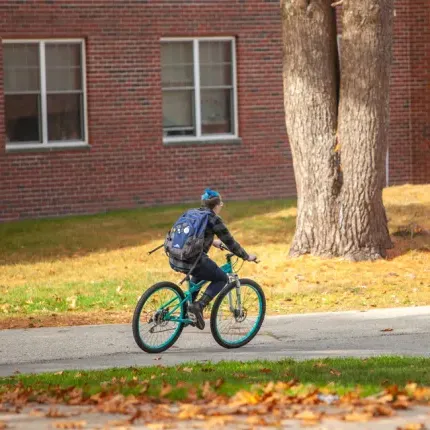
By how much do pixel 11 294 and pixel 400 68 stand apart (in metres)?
13.8

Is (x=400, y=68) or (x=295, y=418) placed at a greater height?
(x=400, y=68)

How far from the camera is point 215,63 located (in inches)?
1014

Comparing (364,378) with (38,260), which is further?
(38,260)

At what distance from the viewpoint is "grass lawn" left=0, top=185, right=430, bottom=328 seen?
49.8 ft

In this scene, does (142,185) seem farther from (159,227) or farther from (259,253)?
(259,253)

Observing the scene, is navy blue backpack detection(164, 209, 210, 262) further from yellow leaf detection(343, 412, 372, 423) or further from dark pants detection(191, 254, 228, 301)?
yellow leaf detection(343, 412, 372, 423)

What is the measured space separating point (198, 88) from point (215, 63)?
659 mm

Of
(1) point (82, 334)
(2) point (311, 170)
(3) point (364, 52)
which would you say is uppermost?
(3) point (364, 52)

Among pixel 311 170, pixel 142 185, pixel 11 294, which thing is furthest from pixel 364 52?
pixel 142 185

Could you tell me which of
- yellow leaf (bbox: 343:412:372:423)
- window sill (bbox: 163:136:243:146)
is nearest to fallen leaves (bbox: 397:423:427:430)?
yellow leaf (bbox: 343:412:372:423)

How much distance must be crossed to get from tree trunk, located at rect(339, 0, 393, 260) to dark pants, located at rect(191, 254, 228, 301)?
592 cm

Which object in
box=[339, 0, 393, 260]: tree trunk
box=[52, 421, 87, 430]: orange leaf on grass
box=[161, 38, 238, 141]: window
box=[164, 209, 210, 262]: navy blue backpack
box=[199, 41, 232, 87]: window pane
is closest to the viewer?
box=[52, 421, 87, 430]: orange leaf on grass

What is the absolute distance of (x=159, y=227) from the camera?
2158 centimetres

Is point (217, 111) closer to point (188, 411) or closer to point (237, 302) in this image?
point (237, 302)
